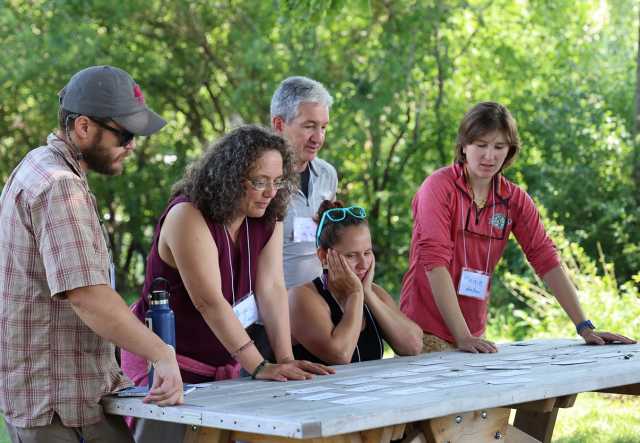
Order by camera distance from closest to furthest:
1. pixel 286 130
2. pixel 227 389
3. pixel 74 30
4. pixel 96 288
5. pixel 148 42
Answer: pixel 96 288 < pixel 227 389 < pixel 286 130 < pixel 74 30 < pixel 148 42

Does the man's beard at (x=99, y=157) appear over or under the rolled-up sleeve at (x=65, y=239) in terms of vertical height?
over

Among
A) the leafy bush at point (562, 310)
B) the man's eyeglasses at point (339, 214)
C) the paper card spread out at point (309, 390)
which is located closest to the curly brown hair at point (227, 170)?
the man's eyeglasses at point (339, 214)

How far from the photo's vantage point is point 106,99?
104 inches

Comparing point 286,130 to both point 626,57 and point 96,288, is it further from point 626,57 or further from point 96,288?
point 626,57

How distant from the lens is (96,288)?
254 cm

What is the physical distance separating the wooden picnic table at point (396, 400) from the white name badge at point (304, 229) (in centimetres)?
78

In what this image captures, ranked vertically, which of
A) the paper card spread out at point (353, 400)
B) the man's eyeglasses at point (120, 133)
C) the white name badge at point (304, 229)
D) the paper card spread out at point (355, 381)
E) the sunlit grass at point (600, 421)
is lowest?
the sunlit grass at point (600, 421)

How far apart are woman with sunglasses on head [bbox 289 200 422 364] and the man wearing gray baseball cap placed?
1.02 meters

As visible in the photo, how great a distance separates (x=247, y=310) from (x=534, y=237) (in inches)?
60.4

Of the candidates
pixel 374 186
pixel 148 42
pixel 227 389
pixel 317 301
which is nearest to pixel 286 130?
pixel 317 301

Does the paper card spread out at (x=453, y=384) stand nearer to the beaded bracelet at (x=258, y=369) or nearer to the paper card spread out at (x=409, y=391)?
the paper card spread out at (x=409, y=391)

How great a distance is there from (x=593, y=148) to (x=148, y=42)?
4.89 m

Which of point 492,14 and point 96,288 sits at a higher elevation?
point 492,14

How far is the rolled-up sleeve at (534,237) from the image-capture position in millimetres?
4258
